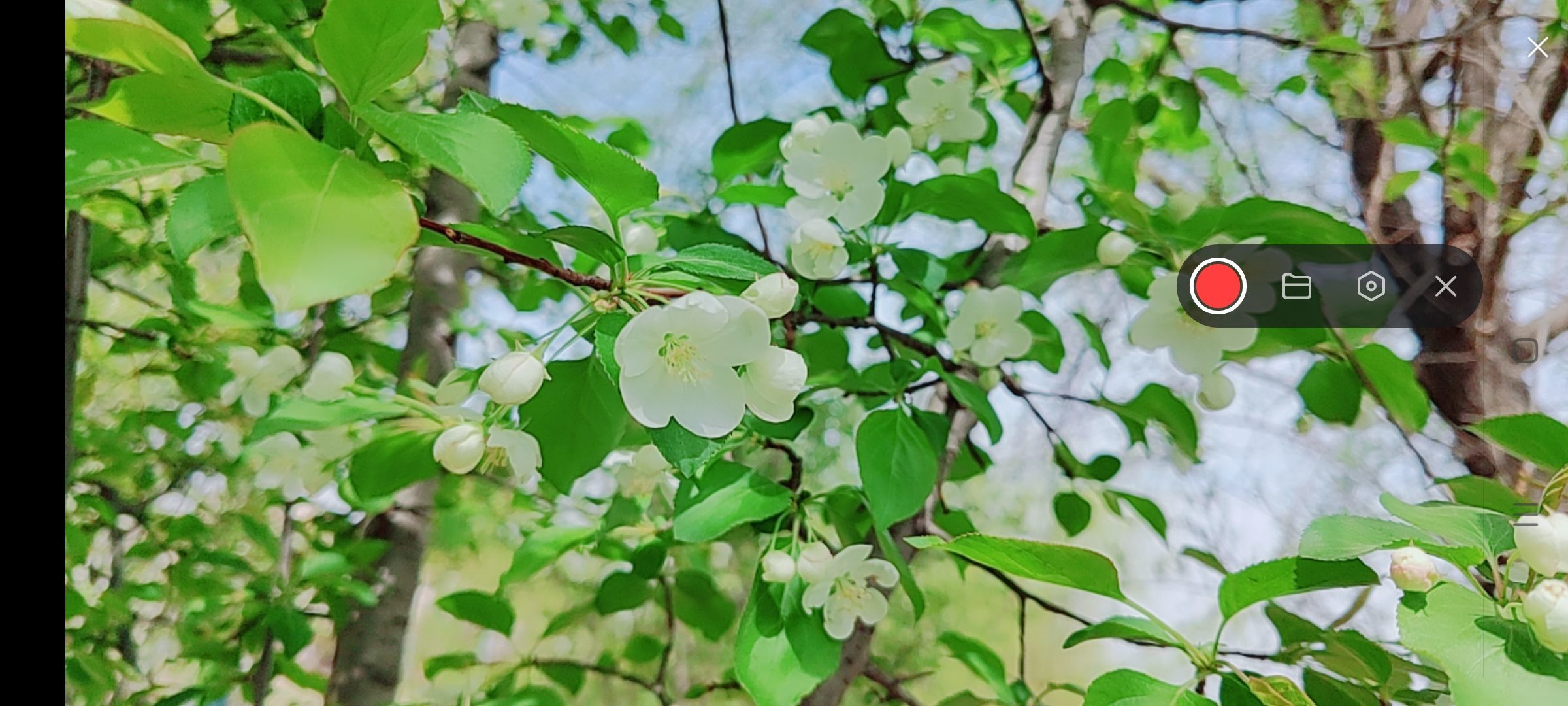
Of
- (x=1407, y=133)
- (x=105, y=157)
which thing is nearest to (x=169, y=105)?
(x=105, y=157)

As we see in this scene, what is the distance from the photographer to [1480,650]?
27 cm

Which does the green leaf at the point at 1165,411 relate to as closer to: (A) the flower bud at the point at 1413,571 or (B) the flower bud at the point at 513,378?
(A) the flower bud at the point at 1413,571

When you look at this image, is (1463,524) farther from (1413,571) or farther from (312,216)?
(312,216)

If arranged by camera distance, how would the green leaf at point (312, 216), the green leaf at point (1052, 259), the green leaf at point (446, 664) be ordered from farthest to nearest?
the green leaf at point (446, 664)
the green leaf at point (1052, 259)
the green leaf at point (312, 216)

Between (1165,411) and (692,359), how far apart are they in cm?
41

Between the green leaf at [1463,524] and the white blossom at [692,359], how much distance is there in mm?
223

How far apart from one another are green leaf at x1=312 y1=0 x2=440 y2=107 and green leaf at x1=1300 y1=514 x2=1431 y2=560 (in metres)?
0.31

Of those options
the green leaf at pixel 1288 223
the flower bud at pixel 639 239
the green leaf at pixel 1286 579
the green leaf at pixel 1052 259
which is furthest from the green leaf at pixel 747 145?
the green leaf at pixel 1286 579

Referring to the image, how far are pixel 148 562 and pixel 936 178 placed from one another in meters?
0.90

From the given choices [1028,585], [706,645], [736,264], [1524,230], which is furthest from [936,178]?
[1028,585]

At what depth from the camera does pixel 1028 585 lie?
1365mm

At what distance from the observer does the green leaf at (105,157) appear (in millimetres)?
237

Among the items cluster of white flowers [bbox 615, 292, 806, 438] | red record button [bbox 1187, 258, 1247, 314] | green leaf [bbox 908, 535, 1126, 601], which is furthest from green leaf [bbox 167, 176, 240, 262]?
red record button [bbox 1187, 258, 1247, 314]

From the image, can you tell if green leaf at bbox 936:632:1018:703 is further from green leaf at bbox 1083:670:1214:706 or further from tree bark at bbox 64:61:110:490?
tree bark at bbox 64:61:110:490
